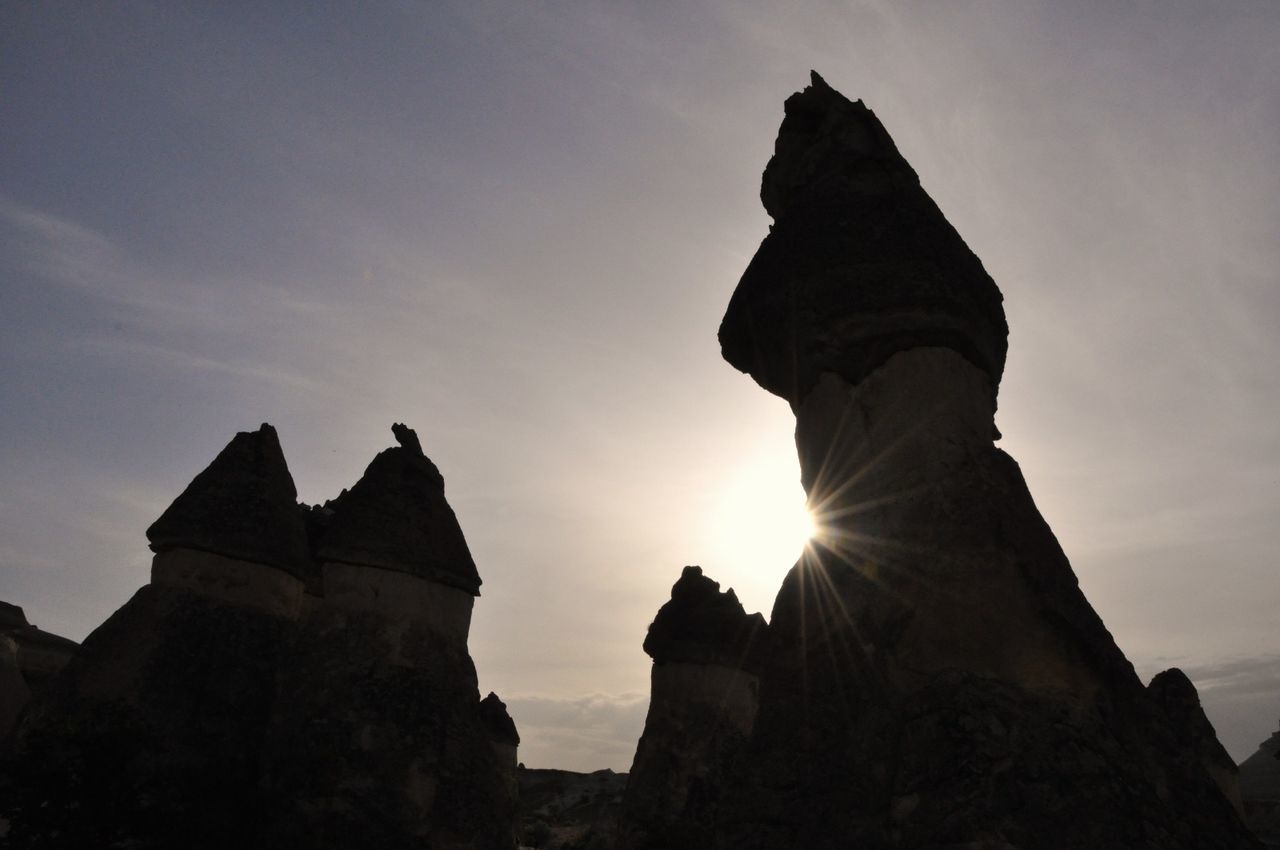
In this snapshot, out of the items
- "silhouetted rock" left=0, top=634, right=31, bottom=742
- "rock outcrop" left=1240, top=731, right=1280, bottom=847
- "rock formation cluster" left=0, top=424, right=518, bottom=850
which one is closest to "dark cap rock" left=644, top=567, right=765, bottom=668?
"rock formation cluster" left=0, top=424, right=518, bottom=850

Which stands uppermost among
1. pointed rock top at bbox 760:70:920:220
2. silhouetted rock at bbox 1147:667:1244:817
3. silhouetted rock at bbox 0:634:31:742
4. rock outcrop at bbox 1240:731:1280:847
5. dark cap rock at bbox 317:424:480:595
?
pointed rock top at bbox 760:70:920:220

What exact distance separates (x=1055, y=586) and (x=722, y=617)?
1181cm

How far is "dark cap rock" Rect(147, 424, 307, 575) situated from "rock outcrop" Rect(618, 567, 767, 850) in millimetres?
7637

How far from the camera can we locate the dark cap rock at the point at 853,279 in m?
5.21

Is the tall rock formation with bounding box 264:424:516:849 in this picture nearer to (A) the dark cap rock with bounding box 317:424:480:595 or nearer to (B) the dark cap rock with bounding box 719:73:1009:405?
(A) the dark cap rock with bounding box 317:424:480:595

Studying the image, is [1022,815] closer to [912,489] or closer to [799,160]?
[912,489]

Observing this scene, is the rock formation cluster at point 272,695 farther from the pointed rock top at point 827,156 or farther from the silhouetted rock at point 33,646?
the silhouetted rock at point 33,646

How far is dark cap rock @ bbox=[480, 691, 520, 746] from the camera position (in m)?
17.9

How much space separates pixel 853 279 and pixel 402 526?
6362 mm

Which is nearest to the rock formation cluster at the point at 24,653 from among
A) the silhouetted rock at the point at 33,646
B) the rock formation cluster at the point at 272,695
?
the silhouetted rock at the point at 33,646

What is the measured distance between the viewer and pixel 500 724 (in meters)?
18.1

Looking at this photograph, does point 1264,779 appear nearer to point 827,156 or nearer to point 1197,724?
point 1197,724

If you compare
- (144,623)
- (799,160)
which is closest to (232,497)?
(144,623)

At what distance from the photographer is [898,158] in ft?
20.5
